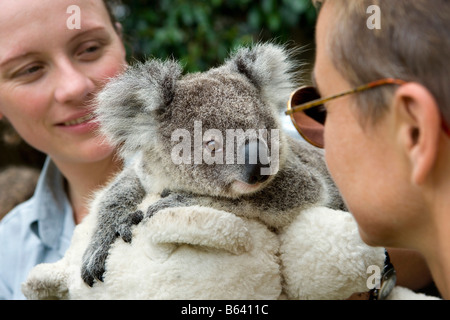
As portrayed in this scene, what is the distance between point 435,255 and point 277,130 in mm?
478

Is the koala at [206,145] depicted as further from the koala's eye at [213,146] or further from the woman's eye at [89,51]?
the woman's eye at [89,51]

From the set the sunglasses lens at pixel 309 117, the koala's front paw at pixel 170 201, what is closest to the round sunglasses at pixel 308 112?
the sunglasses lens at pixel 309 117

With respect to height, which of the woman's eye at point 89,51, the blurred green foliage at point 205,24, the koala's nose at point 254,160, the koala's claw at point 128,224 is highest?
the blurred green foliage at point 205,24

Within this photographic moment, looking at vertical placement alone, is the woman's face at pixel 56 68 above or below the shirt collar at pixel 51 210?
above

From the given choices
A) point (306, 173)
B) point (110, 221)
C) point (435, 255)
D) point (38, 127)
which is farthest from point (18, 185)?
point (435, 255)

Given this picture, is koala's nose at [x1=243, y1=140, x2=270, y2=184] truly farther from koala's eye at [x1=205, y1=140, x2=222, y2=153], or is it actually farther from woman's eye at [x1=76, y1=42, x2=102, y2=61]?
woman's eye at [x1=76, y1=42, x2=102, y2=61]

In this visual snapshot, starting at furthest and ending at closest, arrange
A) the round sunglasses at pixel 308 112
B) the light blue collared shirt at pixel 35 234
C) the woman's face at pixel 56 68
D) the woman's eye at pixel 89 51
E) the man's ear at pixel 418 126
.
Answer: the light blue collared shirt at pixel 35 234, the woman's eye at pixel 89 51, the woman's face at pixel 56 68, the round sunglasses at pixel 308 112, the man's ear at pixel 418 126

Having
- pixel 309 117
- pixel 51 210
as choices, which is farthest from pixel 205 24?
pixel 309 117

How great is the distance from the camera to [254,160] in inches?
42.3

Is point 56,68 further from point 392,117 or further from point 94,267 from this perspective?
point 392,117

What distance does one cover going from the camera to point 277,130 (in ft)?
3.96

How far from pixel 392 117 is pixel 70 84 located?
118 centimetres

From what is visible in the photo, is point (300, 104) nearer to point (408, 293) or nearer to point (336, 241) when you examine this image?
point (336, 241)

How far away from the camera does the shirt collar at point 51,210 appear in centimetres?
207
